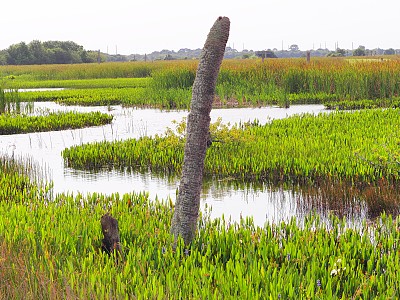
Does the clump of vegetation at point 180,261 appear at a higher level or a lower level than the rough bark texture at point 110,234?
lower

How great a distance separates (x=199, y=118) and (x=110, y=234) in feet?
4.32

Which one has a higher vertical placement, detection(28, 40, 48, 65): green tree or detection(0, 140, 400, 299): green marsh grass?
detection(28, 40, 48, 65): green tree

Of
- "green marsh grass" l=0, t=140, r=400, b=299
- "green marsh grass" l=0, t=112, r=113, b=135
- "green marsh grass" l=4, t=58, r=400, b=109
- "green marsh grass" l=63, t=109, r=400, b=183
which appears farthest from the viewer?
"green marsh grass" l=4, t=58, r=400, b=109

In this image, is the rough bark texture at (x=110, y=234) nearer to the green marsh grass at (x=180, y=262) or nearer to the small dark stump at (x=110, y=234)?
the small dark stump at (x=110, y=234)

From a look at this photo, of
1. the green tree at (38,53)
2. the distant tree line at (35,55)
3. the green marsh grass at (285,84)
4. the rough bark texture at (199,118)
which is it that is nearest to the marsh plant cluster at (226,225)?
the rough bark texture at (199,118)

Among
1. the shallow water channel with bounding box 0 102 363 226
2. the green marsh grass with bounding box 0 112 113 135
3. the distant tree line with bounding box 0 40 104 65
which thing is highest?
the distant tree line with bounding box 0 40 104 65

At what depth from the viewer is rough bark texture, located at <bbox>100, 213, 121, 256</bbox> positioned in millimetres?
5500

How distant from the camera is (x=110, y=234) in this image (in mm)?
5598

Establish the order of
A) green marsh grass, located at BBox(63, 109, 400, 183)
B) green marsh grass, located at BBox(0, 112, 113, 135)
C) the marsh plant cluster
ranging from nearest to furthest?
the marsh plant cluster < green marsh grass, located at BBox(63, 109, 400, 183) < green marsh grass, located at BBox(0, 112, 113, 135)

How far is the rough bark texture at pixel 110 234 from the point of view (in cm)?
550

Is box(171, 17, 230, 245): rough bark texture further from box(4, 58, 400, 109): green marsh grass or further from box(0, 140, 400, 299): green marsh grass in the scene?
box(4, 58, 400, 109): green marsh grass

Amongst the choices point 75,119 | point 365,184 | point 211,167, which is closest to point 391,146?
point 365,184

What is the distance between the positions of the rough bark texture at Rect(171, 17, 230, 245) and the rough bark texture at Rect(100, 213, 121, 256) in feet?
1.98

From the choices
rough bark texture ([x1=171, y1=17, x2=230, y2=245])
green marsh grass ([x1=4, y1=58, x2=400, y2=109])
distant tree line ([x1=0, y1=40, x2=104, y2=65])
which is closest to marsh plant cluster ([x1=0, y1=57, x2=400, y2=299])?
rough bark texture ([x1=171, y1=17, x2=230, y2=245])
